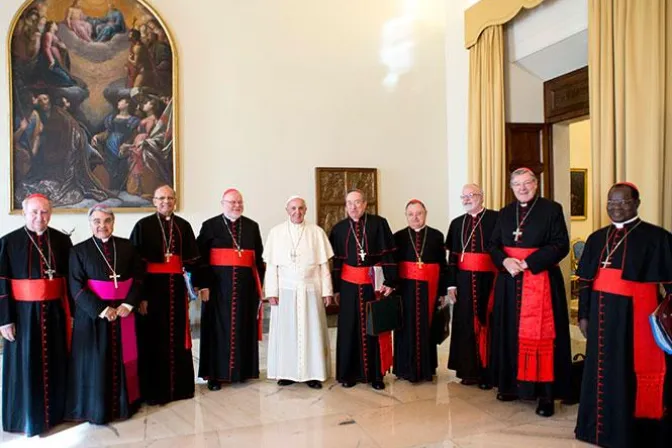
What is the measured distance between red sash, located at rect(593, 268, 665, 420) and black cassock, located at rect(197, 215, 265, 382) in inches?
112

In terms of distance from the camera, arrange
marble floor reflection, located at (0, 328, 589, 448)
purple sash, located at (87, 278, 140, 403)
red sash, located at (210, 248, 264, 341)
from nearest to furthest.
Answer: marble floor reflection, located at (0, 328, 589, 448) → purple sash, located at (87, 278, 140, 403) → red sash, located at (210, 248, 264, 341)

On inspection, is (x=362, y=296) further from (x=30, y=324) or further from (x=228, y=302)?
(x=30, y=324)

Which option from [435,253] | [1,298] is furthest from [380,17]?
[1,298]

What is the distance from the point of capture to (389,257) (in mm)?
4480

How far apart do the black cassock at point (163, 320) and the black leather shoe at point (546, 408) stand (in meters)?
2.66

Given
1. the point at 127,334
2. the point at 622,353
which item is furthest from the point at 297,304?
the point at 622,353

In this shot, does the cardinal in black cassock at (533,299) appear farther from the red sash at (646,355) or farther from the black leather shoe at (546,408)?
the red sash at (646,355)

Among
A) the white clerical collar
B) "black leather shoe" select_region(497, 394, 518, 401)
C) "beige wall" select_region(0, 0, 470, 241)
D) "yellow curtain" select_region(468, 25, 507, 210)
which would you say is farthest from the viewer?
"beige wall" select_region(0, 0, 470, 241)

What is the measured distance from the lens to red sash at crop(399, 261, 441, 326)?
4.53 m

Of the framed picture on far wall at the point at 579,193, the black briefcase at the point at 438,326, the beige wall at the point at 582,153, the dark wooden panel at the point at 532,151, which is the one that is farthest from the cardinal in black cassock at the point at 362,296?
the beige wall at the point at 582,153

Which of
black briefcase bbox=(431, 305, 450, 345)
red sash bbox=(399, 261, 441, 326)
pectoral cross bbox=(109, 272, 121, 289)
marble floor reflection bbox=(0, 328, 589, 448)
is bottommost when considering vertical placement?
marble floor reflection bbox=(0, 328, 589, 448)

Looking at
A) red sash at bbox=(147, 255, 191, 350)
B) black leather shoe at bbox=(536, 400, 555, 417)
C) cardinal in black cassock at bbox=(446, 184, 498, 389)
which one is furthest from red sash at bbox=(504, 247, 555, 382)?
red sash at bbox=(147, 255, 191, 350)

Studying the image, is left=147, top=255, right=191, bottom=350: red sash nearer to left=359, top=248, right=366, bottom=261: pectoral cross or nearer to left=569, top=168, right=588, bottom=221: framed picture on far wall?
left=359, top=248, right=366, bottom=261: pectoral cross

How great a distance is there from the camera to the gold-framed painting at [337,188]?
741 cm
